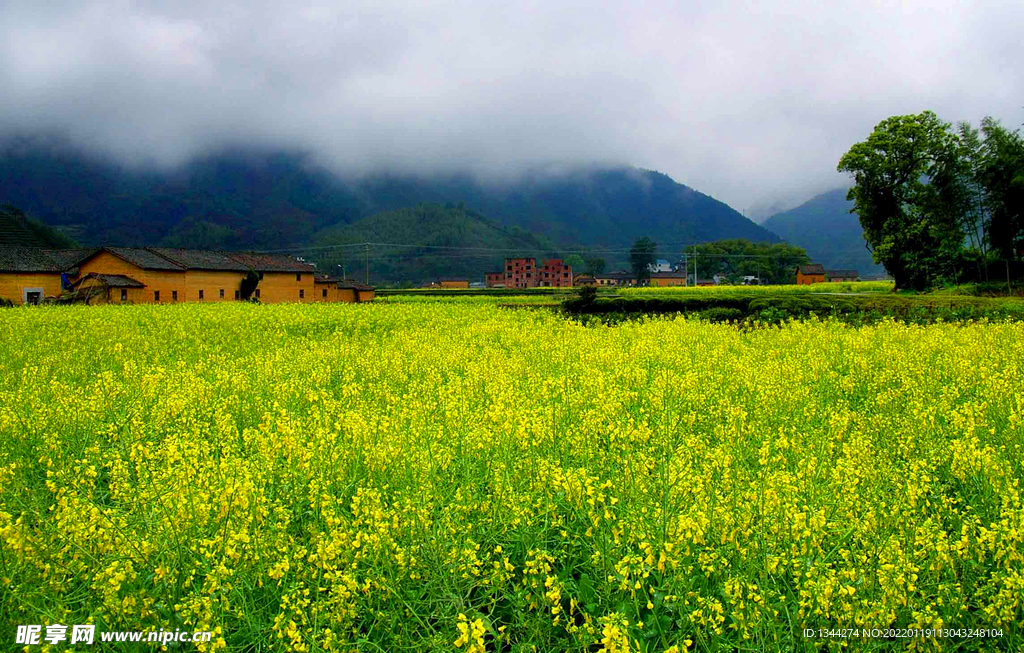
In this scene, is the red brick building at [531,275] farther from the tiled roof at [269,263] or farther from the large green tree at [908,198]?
the large green tree at [908,198]

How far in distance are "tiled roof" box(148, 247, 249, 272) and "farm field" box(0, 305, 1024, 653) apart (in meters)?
45.6

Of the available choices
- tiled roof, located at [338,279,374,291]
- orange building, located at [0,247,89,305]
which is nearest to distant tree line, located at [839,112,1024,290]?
tiled roof, located at [338,279,374,291]

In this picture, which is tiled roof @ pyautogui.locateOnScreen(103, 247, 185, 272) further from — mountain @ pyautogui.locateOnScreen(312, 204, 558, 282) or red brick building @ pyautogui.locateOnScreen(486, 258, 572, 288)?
mountain @ pyautogui.locateOnScreen(312, 204, 558, 282)

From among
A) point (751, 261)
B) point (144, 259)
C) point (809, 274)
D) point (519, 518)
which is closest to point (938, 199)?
point (519, 518)

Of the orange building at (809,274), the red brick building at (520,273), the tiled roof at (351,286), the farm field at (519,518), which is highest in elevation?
the red brick building at (520,273)

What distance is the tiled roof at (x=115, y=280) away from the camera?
4244 centimetres

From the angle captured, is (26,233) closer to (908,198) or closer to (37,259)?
(37,259)

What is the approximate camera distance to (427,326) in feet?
60.8

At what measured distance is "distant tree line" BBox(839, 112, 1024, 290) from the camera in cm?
3694

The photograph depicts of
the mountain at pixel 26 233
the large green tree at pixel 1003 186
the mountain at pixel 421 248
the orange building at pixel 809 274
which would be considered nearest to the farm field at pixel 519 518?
the large green tree at pixel 1003 186

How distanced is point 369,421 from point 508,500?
6.20 ft

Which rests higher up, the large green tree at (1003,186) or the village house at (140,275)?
the large green tree at (1003,186)

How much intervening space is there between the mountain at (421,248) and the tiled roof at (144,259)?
285ft

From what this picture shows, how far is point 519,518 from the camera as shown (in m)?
3.70
